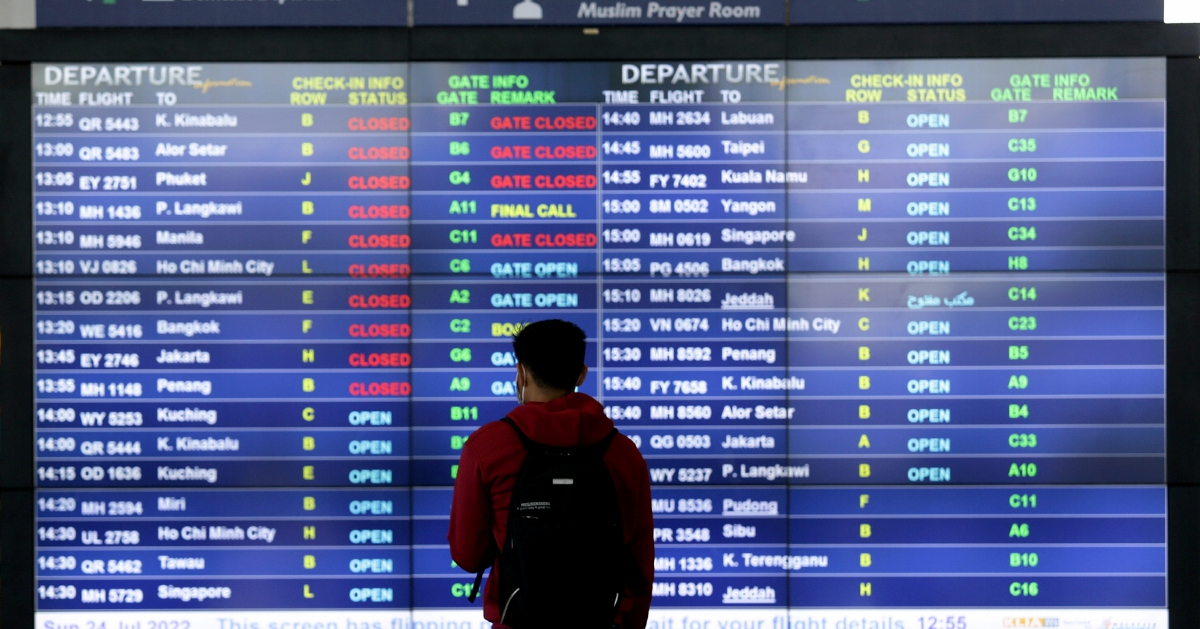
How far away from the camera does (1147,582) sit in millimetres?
3375

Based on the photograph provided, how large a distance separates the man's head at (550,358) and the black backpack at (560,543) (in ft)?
0.50

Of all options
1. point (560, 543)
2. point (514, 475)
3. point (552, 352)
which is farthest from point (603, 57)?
point (560, 543)

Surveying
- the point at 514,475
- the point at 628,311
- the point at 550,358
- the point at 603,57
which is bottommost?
the point at 514,475

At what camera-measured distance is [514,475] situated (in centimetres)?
207

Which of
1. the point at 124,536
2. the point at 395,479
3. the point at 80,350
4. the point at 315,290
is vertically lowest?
the point at 124,536

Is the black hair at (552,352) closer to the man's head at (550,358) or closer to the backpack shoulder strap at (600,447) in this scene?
the man's head at (550,358)

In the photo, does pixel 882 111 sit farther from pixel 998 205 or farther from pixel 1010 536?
pixel 1010 536

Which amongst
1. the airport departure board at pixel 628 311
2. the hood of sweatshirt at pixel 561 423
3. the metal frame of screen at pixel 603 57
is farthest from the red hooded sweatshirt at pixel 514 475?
the metal frame of screen at pixel 603 57

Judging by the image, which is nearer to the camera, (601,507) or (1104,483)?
(601,507)

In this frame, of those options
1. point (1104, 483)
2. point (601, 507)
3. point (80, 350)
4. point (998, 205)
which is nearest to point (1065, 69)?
point (998, 205)

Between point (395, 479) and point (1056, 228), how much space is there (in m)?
2.74

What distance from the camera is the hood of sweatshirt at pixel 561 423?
2072 millimetres

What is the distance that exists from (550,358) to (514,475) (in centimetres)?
30

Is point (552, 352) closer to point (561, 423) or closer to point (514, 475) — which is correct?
point (561, 423)
